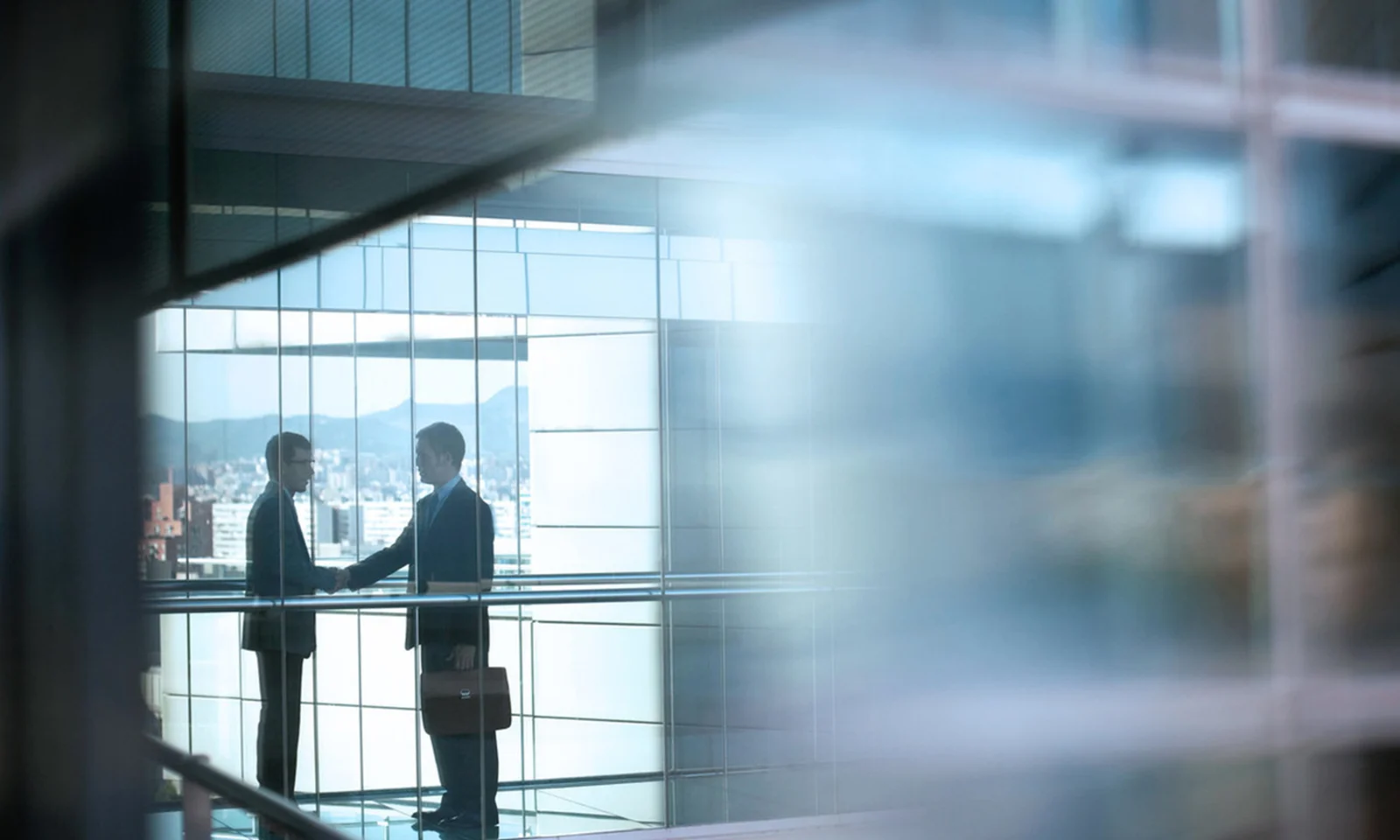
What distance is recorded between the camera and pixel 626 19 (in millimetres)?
1653

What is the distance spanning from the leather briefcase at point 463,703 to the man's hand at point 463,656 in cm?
2

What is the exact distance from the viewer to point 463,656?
416cm

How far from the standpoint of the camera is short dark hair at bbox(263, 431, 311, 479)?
425 cm

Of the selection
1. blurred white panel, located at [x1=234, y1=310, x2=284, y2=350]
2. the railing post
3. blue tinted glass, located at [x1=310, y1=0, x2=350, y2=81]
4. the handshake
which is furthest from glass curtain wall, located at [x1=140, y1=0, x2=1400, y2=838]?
the railing post

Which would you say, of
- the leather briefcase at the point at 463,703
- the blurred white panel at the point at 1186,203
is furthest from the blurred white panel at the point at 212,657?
the blurred white panel at the point at 1186,203

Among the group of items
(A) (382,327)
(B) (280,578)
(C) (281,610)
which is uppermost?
(A) (382,327)

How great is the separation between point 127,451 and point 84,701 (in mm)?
248

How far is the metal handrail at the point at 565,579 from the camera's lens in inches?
161

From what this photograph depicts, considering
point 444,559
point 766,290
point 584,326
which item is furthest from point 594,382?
point 444,559

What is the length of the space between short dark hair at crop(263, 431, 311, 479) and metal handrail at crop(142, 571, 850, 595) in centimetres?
39

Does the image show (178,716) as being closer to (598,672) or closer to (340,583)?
(340,583)

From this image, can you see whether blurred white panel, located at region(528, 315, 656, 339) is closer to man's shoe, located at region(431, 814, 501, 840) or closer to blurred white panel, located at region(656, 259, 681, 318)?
blurred white panel, located at region(656, 259, 681, 318)

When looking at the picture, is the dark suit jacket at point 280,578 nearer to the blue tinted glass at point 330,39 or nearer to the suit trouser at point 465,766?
the suit trouser at point 465,766

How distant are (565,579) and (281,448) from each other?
3.56 ft
